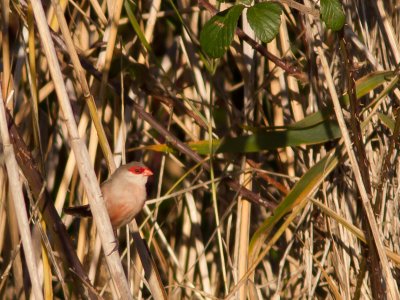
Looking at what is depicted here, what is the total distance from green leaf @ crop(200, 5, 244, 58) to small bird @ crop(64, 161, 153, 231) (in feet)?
2.16

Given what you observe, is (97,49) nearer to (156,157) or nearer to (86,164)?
(156,157)

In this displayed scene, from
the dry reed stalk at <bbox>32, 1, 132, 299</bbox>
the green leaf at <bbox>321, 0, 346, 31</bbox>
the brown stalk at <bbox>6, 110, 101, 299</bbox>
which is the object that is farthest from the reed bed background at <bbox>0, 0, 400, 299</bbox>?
the green leaf at <bbox>321, 0, 346, 31</bbox>

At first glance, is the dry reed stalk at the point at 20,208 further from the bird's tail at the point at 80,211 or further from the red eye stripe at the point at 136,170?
the red eye stripe at the point at 136,170

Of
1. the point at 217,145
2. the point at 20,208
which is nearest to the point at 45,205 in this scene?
the point at 20,208

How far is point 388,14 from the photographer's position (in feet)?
8.39

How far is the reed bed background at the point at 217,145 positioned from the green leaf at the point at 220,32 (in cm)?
40

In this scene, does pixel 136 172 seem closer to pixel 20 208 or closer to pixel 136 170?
pixel 136 170

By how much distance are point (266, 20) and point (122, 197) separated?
0.90 m

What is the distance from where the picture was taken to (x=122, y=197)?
2.46 meters

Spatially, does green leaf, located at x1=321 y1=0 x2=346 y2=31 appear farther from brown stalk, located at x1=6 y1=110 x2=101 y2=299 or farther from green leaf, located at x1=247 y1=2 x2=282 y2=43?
brown stalk, located at x1=6 y1=110 x2=101 y2=299

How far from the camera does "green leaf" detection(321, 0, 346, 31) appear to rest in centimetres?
180

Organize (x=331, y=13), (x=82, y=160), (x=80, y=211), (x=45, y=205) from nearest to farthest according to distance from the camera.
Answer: (x=331, y=13), (x=82, y=160), (x=45, y=205), (x=80, y=211)

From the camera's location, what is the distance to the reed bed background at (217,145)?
2.31 metres

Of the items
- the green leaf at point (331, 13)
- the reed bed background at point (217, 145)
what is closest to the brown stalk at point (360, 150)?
the reed bed background at point (217, 145)
